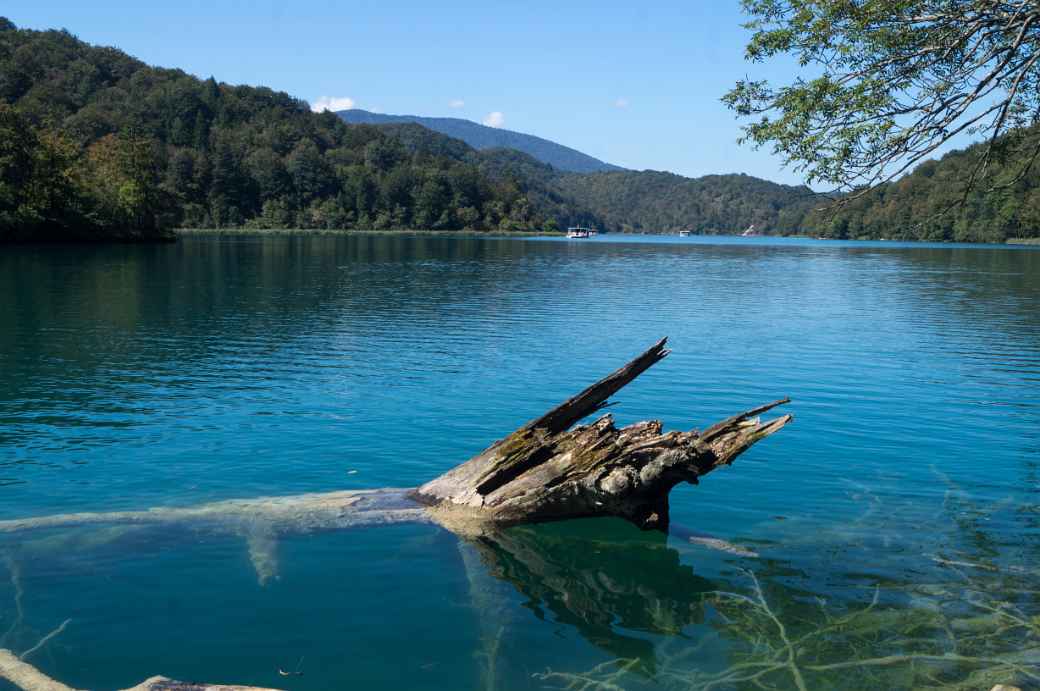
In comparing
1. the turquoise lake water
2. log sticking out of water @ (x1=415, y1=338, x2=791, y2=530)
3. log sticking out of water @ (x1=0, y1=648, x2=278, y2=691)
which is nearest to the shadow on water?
the turquoise lake water

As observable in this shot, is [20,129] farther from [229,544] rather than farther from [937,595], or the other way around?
[937,595]

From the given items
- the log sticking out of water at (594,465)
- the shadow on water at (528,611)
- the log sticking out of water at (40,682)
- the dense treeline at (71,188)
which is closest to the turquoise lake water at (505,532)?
the shadow on water at (528,611)

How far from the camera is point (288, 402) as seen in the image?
22078 mm

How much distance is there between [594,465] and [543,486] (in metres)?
0.88

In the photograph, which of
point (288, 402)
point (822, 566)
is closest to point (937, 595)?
A: point (822, 566)

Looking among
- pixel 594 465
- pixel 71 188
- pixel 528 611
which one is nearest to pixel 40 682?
pixel 528 611

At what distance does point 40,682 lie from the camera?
27.9 ft

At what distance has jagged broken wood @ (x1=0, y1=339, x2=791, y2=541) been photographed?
10.8 m

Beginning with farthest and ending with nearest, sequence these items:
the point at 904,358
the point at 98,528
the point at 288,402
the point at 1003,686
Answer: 1. the point at 904,358
2. the point at 288,402
3. the point at 98,528
4. the point at 1003,686

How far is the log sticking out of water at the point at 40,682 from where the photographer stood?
7801 mm

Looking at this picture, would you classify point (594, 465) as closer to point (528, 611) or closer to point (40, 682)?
point (528, 611)

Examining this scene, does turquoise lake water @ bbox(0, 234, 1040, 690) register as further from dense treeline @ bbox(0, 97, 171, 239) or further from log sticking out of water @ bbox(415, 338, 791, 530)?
dense treeline @ bbox(0, 97, 171, 239)

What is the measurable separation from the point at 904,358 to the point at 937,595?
71.1 ft

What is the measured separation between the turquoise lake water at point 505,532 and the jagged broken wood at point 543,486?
0.35 m
